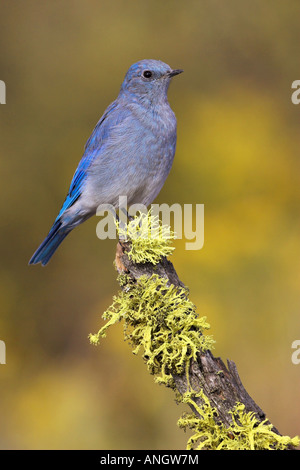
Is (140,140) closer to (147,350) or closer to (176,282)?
(176,282)

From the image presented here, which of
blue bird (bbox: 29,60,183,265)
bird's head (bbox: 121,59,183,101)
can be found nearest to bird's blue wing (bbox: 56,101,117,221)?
blue bird (bbox: 29,60,183,265)

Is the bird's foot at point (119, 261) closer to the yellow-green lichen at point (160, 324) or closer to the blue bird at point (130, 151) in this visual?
the yellow-green lichen at point (160, 324)

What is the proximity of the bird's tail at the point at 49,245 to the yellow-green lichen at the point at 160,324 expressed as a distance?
3.96 ft

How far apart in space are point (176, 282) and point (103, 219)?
1208 millimetres

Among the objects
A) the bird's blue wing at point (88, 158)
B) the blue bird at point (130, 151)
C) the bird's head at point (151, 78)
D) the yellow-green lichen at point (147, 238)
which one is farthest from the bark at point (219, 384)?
the bird's head at point (151, 78)

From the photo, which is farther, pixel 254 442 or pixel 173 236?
pixel 173 236

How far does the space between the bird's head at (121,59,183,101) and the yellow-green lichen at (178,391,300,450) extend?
192cm

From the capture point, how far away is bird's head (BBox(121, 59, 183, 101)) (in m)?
3.33

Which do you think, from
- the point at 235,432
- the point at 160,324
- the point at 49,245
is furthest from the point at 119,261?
the point at 49,245

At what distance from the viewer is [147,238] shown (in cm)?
251

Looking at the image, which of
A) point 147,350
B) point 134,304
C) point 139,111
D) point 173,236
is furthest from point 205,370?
point 139,111

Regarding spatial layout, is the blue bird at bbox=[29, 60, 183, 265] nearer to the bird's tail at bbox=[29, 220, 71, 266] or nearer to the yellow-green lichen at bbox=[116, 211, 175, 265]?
the bird's tail at bbox=[29, 220, 71, 266]

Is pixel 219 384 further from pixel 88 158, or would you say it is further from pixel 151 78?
pixel 151 78
